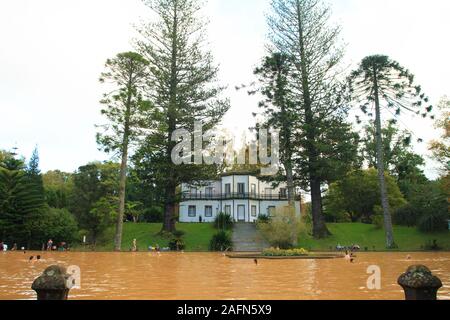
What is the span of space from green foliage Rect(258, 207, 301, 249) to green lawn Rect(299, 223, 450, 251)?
14.2 feet

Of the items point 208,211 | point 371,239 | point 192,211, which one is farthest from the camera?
point 192,211

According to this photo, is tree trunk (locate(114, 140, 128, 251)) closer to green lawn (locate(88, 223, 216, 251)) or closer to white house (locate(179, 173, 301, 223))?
green lawn (locate(88, 223, 216, 251))

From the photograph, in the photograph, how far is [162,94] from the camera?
3959cm

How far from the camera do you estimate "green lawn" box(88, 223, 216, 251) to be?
3649cm

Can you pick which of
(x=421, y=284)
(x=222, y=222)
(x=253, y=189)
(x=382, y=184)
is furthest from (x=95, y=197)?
(x=421, y=284)

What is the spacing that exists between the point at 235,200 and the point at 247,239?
1660 cm

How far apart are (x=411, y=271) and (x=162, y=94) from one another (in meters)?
36.6

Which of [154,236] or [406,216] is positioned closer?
[154,236]

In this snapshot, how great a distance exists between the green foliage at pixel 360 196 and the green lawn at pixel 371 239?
16.8 ft

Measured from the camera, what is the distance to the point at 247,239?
39.7 metres

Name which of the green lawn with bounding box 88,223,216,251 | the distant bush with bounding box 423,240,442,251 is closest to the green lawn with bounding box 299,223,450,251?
the distant bush with bounding box 423,240,442,251

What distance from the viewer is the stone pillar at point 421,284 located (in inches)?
180

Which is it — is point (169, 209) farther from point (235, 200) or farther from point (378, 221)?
point (378, 221)
